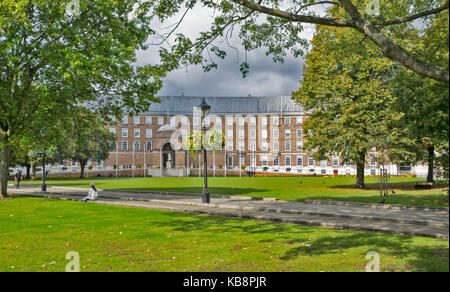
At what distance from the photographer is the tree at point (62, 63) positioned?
798 inches

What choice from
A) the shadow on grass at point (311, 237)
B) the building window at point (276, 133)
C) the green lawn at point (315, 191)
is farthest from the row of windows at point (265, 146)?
the shadow on grass at point (311, 237)

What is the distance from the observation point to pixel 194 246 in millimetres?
8891

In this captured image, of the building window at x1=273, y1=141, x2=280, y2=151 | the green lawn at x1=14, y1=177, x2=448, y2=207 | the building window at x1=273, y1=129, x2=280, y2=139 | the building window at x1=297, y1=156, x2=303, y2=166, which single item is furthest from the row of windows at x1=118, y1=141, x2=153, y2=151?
the green lawn at x1=14, y1=177, x2=448, y2=207

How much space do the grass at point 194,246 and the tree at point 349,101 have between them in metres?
18.6

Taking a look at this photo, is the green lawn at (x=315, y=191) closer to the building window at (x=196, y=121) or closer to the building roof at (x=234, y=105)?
the building window at (x=196, y=121)

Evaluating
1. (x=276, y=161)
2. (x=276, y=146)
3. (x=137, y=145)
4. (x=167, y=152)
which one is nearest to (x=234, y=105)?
(x=276, y=146)

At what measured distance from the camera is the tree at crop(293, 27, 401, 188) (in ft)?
93.7
